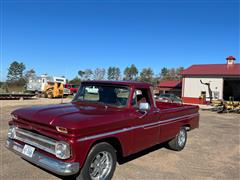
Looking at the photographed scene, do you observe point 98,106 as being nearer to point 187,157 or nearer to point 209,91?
point 187,157

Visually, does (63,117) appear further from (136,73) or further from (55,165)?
(136,73)

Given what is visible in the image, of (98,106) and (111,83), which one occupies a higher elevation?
(111,83)

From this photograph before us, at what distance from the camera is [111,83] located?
5.16m

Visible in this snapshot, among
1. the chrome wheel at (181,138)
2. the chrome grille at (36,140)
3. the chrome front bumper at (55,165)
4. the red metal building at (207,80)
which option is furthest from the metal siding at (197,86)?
the chrome front bumper at (55,165)

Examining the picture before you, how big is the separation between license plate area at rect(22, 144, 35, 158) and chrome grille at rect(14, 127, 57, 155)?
69 mm

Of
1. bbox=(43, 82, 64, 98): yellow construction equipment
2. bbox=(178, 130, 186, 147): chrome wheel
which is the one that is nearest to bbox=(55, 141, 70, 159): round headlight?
bbox=(178, 130, 186, 147): chrome wheel

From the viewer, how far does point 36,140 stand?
387cm

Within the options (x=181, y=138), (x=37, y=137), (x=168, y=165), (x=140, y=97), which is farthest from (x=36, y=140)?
(x=181, y=138)

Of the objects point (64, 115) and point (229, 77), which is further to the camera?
point (229, 77)

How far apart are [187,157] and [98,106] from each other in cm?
307

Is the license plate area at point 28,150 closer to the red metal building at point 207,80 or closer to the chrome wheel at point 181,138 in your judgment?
the chrome wheel at point 181,138

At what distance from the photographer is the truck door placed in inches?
184

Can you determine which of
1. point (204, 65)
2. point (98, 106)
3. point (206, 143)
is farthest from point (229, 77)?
point (98, 106)

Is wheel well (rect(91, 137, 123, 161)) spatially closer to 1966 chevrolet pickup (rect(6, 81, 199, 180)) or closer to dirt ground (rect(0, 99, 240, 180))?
1966 chevrolet pickup (rect(6, 81, 199, 180))
